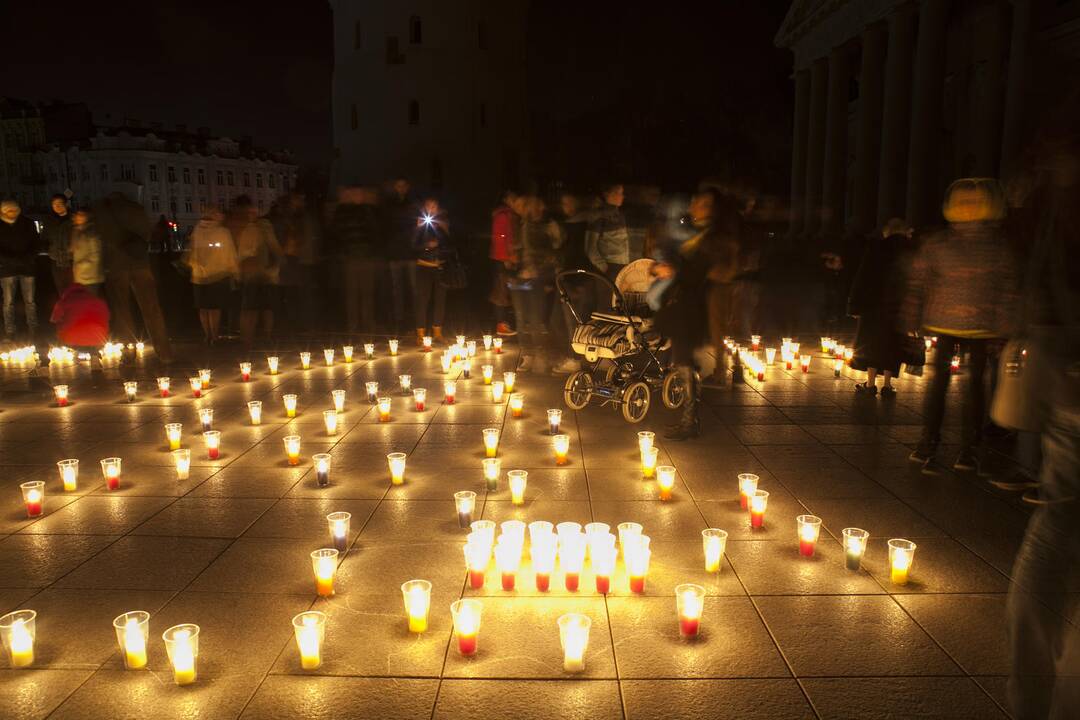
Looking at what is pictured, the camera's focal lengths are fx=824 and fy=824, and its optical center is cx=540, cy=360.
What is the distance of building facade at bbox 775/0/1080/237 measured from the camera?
25.0 meters

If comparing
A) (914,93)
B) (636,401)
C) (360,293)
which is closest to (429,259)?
(360,293)

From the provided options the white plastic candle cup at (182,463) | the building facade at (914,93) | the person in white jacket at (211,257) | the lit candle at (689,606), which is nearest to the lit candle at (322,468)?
the white plastic candle cup at (182,463)

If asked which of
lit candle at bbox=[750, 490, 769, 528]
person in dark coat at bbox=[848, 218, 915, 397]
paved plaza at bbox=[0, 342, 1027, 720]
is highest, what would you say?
person in dark coat at bbox=[848, 218, 915, 397]

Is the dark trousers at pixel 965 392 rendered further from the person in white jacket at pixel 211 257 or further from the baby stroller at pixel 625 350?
the person in white jacket at pixel 211 257

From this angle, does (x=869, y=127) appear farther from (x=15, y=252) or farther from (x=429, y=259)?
(x=15, y=252)

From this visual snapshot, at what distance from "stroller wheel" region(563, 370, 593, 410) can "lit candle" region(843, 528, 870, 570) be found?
4.19 m

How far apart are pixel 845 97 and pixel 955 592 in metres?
34.2

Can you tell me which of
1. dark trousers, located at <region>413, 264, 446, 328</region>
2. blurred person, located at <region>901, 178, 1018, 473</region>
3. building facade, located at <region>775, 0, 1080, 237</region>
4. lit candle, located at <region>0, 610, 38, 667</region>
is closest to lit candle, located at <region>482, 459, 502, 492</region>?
lit candle, located at <region>0, 610, 38, 667</region>

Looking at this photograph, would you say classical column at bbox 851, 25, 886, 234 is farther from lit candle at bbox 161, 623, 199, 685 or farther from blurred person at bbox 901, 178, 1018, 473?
lit candle at bbox 161, 623, 199, 685

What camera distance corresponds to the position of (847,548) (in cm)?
475

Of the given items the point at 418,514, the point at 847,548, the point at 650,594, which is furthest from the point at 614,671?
the point at 418,514

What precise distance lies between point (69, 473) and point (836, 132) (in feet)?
112

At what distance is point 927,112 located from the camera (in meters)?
25.5

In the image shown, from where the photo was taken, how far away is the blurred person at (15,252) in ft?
40.5
